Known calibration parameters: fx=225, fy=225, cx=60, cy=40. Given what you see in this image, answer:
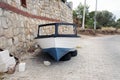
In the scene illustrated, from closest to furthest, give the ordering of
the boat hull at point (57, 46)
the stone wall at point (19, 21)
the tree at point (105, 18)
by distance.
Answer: the stone wall at point (19, 21)
the boat hull at point (57, 46)
the tree at point (105, 18)

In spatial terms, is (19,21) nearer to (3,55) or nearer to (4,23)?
(4,23)

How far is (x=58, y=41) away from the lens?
9.20 metres

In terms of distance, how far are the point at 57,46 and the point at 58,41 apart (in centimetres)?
21

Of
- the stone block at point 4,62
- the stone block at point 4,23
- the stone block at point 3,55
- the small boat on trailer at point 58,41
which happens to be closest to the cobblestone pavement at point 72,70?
the stone block at point 4,62

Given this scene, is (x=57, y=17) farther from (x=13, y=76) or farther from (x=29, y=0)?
(x=13, y=76)

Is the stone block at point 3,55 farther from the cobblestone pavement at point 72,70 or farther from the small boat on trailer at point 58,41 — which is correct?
the small boat on trailer at point 58,41

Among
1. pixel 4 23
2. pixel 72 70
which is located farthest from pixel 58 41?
pixel 4 23

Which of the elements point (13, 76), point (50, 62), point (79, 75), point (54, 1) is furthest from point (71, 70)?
point (54, 1)

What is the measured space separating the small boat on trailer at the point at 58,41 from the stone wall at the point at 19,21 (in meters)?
1.10

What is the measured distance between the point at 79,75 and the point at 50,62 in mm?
2142

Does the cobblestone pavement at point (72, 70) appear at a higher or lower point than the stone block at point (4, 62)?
lower

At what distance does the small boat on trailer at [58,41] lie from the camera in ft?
30.2

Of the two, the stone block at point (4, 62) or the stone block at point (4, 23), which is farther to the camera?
the stone block at point (4, 23)

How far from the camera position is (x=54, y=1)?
56.7 ft
